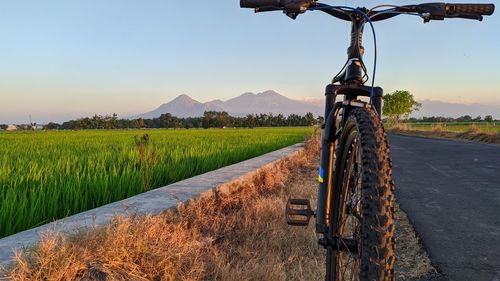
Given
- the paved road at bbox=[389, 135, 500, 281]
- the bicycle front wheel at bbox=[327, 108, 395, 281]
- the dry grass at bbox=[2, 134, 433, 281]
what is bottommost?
the paved road at bbox=[389, 135, 500, 281]

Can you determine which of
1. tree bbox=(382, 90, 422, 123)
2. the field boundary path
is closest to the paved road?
the field boundary path

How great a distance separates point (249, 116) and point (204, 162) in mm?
89917

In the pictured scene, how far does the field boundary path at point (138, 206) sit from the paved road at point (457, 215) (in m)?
2.03

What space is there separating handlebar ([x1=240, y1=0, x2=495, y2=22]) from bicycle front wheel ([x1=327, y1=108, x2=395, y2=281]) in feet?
2.31

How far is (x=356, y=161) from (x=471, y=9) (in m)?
1.25

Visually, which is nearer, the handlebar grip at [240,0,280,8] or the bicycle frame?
the bicycle frame

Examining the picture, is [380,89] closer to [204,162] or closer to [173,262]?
[173,262]

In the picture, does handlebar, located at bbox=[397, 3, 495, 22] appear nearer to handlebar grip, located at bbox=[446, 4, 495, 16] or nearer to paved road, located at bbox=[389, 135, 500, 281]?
handlebar grip, located at bbox=[446, 4, 495, 16]

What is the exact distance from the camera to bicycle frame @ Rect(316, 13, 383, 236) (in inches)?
76.1

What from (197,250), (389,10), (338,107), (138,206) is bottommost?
(197,250)

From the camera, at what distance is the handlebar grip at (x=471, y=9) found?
216 cm

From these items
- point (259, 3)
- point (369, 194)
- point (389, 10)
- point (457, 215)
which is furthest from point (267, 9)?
point (457, 215)

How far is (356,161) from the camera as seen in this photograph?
5.50ft

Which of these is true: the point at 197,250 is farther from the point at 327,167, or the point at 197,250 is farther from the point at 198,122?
the point at 198,122
